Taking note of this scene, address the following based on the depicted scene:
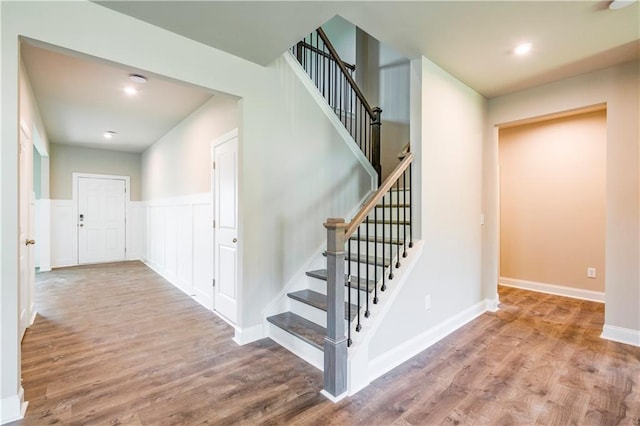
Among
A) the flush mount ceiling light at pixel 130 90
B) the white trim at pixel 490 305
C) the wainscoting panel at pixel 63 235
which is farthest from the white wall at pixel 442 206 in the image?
the wainscoting panel at pixel 63 235

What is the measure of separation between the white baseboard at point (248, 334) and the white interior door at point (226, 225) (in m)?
0.44

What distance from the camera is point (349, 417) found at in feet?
5.75

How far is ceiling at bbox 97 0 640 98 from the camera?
1.94 m

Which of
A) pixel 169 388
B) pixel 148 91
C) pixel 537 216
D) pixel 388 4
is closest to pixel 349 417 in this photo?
pixel 169 388

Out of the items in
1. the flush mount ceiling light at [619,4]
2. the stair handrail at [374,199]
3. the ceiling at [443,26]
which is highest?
the ceiling at [443,26]

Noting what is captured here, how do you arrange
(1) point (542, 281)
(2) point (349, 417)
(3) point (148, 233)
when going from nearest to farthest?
(2) point (349, 417) < (1) point (542, 281) < (3) point (148, 233)

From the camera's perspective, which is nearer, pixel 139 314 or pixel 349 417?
pixel 349 417

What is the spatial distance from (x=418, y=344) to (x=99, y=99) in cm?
464

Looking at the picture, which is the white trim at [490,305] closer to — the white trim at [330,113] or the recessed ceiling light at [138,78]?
the white trim at [330,113]

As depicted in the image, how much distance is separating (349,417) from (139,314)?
2.88 meters

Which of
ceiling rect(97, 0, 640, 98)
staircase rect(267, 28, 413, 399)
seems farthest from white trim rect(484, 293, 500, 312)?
ceiling rect(97, 0, 640, 98)

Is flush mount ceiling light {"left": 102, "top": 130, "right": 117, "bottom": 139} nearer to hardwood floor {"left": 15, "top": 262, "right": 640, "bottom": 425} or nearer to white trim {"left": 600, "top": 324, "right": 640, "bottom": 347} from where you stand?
hardwood floor {"left": 15, "top": 262, "right": 640, "bottom": 425}

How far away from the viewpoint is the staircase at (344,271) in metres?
1.96

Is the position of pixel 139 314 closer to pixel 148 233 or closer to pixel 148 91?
pixel 148 91
